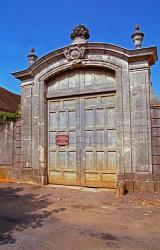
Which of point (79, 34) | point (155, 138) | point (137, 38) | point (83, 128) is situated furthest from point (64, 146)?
point (137, 38)

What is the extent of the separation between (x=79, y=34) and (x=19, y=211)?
5.88 metres

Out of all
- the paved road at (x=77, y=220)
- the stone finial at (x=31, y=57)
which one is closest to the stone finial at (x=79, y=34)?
the stone finial at (x=31, y=57)

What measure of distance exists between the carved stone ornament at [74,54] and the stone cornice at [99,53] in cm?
11

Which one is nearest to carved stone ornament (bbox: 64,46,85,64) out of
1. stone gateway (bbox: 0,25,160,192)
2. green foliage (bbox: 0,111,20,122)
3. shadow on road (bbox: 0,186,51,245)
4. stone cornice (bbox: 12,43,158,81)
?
stone gateway (bbox: 0,25,160,192)

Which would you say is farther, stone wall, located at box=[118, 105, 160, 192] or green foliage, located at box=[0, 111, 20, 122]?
green foliage, located at box=[0, 111, 20, 122]

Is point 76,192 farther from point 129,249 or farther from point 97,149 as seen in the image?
point 129,249

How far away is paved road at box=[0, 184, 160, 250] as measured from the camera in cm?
388

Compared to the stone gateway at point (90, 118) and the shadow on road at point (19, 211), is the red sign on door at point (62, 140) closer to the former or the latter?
the stone gateway at point (90, 118)

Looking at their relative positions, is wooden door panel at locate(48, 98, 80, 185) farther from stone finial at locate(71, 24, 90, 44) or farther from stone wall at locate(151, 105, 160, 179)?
stone wall at locate(151, 105, 160, 179)

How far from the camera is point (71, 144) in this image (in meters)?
8.60

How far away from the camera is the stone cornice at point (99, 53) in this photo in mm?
7539

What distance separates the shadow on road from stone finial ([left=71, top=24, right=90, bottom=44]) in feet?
16.7

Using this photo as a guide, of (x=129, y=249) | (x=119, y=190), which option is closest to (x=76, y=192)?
(x=119, y=190)

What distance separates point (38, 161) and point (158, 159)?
3927 mm
